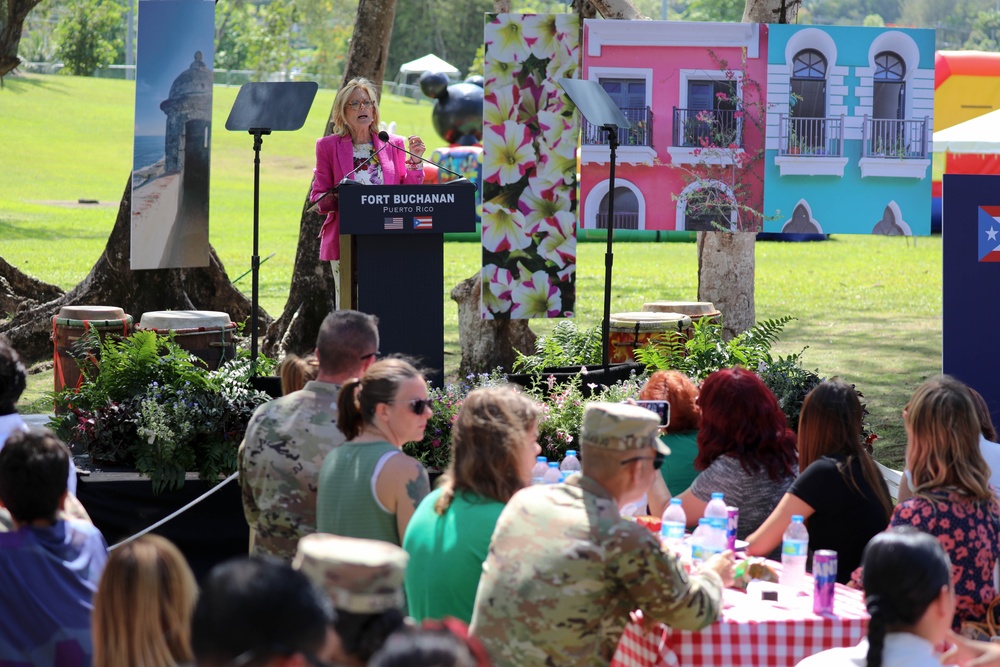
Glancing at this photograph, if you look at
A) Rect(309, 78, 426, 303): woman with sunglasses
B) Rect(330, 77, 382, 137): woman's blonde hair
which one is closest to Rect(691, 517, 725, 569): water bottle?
Rect(309, 78, 426, 303): woman with sunglasses

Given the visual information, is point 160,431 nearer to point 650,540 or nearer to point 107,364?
point 107,364

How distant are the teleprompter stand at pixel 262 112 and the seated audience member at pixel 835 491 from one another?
3.54 meters

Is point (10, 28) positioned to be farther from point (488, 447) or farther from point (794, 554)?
point (794, 554)

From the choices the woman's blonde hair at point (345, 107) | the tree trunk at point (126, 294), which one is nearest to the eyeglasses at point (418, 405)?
the woman's blonde hair at point (345, 107)

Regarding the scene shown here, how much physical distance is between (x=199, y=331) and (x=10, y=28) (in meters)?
4.36

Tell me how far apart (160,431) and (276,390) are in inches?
30.9

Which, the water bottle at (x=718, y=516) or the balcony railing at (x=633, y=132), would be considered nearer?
the water bottle at (x=718, y=516)

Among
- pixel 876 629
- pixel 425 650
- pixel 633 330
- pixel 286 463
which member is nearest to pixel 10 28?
pixel 633 330

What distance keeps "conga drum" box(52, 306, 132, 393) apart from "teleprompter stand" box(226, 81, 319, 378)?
1207mm

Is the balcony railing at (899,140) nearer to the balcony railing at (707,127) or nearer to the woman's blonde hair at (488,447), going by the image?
the balcony railing at (707,127)

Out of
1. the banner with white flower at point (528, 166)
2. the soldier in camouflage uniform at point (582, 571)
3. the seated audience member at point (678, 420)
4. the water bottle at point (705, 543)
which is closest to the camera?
the soldier in camouflage uniform at point (582, 571)

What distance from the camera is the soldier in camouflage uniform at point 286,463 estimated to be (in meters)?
4.18

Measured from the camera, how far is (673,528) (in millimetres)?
4242

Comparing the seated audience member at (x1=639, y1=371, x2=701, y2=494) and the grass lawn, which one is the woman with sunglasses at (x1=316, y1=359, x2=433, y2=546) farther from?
the grass lawn
